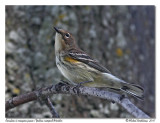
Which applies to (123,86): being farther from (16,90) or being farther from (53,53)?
(16,90)

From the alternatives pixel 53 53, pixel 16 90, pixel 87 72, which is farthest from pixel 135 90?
pixel 16 90

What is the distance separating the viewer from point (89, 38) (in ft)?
13.1

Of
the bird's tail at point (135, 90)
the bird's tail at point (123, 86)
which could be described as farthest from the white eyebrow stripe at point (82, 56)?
the bird's tail at point (135, 90)

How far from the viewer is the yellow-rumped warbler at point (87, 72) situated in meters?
2.64

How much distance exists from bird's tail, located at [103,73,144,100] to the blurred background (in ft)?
3.62

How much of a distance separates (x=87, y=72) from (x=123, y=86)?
411 mm

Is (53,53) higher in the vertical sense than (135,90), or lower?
higher

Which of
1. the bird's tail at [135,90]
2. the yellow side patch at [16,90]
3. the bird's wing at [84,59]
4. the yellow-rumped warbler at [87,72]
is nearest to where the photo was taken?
the bird's tail at [135,90]

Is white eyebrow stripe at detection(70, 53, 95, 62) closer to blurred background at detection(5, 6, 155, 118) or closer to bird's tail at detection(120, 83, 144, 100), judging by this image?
bird's tail at detection(120, 83, 144, 100)

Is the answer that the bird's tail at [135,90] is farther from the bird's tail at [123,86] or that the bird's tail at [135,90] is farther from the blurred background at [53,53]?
the blurred background at [53,53]

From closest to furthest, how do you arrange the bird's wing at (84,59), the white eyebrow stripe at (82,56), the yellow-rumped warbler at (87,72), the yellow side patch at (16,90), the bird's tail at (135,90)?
the bird's tail at (135,90)
the yellow-rumped warbler at (87,72)
the bird's wing at (84,59)
the white eyebrow stripe at (82,56)
the yellow side patch at (16,90)

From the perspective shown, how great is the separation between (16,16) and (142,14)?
2.25 meters

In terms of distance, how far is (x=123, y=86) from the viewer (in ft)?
8.68

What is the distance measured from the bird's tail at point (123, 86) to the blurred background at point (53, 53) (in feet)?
3.62
